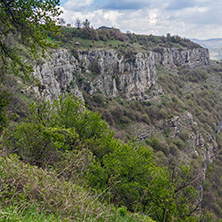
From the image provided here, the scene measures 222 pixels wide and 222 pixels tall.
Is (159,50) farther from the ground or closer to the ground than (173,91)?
A: farther from the ground

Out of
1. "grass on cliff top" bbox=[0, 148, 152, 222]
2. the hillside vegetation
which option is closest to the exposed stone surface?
the hillside vegetation

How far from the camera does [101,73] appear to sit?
4759cm

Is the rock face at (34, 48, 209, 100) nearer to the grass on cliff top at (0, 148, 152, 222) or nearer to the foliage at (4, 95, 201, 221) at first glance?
the foliage at (4, 95, 201, 221)

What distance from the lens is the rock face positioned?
35.5 meters

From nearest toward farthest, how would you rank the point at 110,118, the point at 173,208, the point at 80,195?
the point at 80,195 → the point at 173,208 → the point at 110,118

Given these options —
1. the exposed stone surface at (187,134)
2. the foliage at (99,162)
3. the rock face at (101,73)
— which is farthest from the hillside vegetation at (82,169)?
the rock face at (101,73)

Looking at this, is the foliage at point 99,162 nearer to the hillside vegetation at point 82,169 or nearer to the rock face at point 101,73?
the hillside vegetation at point 82,169

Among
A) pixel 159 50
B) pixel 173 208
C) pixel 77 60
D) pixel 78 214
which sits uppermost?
pixel 159 50

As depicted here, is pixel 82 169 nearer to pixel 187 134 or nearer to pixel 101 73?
pixel 101 73

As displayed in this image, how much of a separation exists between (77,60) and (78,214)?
42.2m

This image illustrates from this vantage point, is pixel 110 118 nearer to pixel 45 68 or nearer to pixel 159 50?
pixel 45 68

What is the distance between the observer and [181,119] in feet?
185

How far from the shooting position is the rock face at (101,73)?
35.5m

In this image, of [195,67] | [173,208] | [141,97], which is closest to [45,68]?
[173,208]
